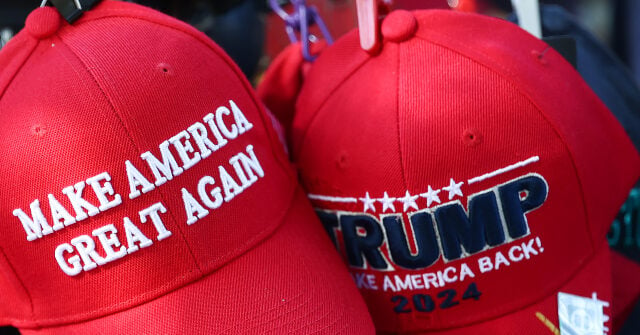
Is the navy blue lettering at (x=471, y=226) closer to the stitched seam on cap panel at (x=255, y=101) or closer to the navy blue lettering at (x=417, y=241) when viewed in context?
the navy blue lettering at (x=417, y=241)

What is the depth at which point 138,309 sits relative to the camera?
737 mm

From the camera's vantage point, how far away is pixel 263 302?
0.74 meters

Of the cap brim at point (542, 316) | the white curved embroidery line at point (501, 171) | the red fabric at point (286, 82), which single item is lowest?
the cap brim at point (542, 316)

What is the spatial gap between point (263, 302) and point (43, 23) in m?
0.37

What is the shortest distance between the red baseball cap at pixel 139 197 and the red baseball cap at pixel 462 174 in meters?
0.08

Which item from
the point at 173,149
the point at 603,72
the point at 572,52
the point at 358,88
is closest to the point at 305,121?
the point at 358,88

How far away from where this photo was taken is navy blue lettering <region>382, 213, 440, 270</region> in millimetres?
778

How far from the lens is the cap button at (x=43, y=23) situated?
74cm

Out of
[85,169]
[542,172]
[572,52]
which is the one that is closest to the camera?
[85,169]

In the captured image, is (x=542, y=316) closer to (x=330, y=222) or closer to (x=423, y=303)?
(x=423, y=303)

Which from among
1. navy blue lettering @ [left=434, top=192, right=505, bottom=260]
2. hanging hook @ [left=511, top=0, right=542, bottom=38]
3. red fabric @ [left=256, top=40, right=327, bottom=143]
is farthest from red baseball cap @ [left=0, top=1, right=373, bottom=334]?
hanging hook @ [left=511, top=0, right=542, bottom=38]

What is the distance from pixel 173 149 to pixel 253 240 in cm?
13

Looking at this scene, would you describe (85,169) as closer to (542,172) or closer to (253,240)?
(253,240)

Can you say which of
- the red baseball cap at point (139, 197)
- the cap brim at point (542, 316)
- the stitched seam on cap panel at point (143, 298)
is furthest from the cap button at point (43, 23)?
the cap brim at point (542, 316)
